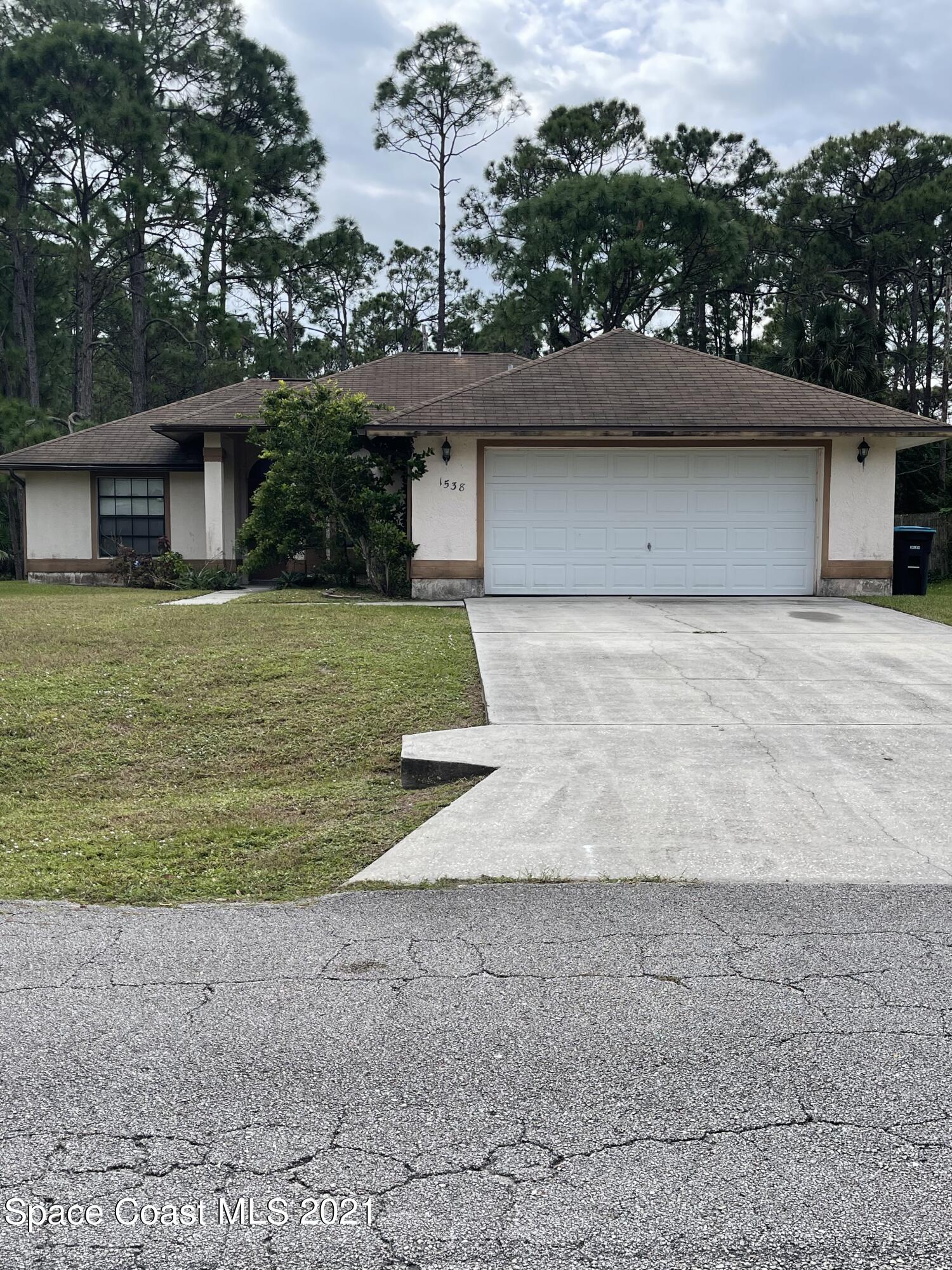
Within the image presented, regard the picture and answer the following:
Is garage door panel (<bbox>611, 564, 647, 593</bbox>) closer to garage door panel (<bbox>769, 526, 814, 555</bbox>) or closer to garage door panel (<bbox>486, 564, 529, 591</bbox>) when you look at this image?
garage door panel (<bbox>486, 564, 529, 591</bbox>)

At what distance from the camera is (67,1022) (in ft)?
11.9

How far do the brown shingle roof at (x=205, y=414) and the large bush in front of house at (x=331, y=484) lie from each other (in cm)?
316

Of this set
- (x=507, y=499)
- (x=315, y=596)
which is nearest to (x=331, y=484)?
(x=315, y=596)

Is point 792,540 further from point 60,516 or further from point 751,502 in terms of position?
point 60,516

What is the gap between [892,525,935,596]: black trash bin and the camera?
1694 centimetres

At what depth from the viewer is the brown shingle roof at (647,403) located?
16.2m

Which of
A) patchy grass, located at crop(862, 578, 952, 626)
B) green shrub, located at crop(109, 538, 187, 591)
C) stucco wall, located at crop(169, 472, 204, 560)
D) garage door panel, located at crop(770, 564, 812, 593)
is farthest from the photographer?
stucco wall, located at crop(169, 472, 204, 560)

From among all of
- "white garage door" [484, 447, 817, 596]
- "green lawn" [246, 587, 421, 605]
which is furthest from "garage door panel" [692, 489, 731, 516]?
"green lawn" [246, 587, 421, 605]

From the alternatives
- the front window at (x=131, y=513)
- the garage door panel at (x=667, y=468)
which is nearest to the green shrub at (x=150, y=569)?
the front window at (x=131, y=513)

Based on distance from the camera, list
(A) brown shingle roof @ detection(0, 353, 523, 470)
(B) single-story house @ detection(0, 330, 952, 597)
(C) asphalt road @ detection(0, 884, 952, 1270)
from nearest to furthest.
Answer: (C) asphalt road @ detection(0, 884, 952, 1270), (B) single-story house @ detection(0, 330, 952, 597), (A) brown shingle roof @ detection(0, 353, 523, 470)

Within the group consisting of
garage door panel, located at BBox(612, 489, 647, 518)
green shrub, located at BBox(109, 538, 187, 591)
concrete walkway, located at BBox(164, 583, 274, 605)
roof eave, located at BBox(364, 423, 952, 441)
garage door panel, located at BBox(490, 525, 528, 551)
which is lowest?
concrete walkway, located at BBox(164, 583, 274, 605)

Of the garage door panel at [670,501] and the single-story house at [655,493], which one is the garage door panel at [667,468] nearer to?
the single-story house at [655,493]

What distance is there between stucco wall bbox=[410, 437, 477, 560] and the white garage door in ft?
0.99

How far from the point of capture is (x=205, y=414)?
20953mm
